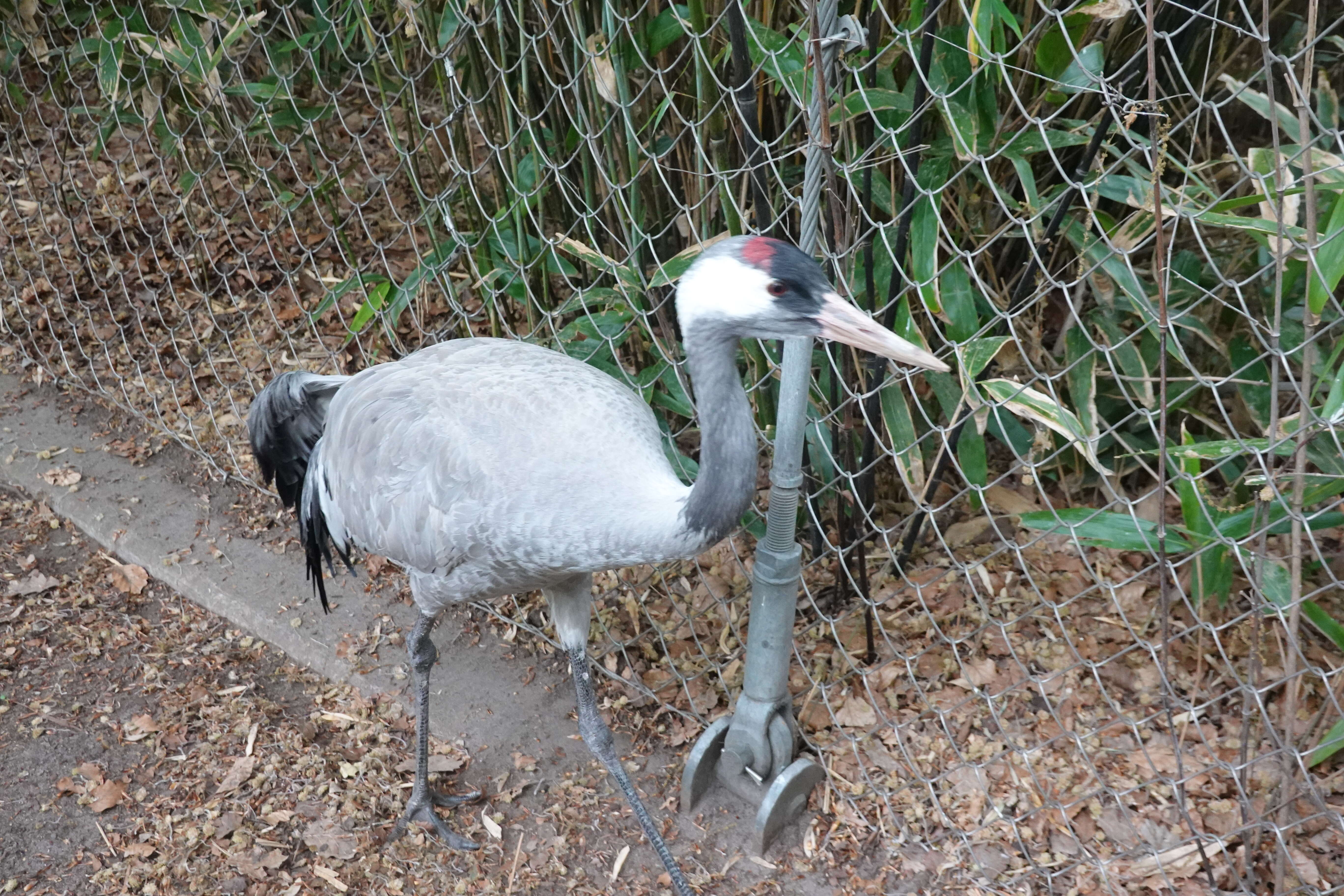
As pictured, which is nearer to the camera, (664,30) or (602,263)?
(664,30)

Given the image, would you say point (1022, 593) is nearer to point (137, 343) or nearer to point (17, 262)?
point (137, 343)

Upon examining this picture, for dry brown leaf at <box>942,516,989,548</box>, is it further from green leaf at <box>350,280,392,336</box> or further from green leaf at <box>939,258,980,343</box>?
green leaf at <box>350,280,392,336</box>

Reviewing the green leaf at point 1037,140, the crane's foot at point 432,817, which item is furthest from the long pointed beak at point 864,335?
the crane's foot at point 432,817

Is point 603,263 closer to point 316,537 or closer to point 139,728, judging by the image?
point 316,537

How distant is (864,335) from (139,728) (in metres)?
1.90

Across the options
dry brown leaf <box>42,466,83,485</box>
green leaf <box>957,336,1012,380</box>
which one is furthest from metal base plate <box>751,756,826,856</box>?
dry brown leaf <box>42,466,83,485</box>

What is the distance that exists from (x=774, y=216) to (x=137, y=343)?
99.2 inches

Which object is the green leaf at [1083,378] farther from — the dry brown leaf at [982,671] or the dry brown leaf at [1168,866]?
the dry brown leaf at [1168,866]

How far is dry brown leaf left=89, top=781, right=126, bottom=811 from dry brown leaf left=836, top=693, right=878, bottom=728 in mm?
1525

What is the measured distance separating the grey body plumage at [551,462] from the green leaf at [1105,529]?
467 mm

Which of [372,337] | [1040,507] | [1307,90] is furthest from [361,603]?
[1307,90]

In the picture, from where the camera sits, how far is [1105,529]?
1.83 m

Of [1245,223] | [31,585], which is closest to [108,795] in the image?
[31,585]

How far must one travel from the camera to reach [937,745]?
2.20 metres
